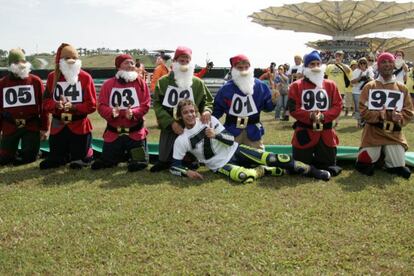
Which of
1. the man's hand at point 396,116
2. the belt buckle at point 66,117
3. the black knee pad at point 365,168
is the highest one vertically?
the man's hand at point 396,116

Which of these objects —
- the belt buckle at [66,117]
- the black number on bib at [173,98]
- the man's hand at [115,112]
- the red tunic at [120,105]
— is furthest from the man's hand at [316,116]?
the belt buckle at [66,117]

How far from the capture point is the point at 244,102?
217 inches

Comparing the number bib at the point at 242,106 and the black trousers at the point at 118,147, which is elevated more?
the number bib at the point at 242,106

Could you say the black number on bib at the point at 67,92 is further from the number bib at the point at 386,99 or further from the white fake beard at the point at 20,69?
the number bib at the point at 386,99

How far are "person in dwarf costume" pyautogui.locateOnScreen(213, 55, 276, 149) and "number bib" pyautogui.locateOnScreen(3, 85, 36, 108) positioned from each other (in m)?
2.69

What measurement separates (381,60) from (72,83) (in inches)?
159

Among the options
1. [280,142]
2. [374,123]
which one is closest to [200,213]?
[374,123]

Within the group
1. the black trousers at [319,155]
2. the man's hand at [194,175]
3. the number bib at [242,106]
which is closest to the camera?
the man's hand at [194,175]

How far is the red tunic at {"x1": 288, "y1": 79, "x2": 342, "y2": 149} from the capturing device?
5.30 metres

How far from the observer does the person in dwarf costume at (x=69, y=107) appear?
5.61m

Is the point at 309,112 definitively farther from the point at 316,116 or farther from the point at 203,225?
the point at 203,225

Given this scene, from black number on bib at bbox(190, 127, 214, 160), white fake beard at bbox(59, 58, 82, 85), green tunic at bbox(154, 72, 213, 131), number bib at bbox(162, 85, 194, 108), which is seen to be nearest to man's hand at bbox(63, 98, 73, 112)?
white fake beard at bbox(59, 58, 82, 85)

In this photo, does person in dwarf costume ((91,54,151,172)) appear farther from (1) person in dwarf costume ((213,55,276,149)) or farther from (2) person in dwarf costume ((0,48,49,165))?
(1) person in dwarf costume ((213,55,276,149))

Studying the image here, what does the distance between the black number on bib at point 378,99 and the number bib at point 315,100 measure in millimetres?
575
